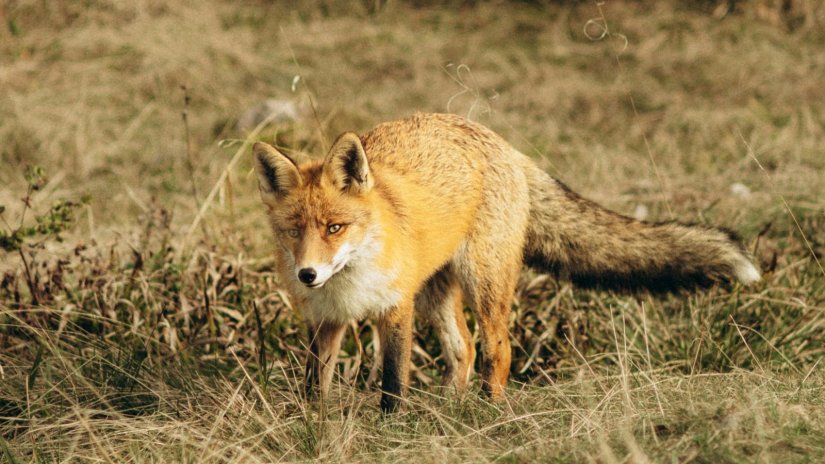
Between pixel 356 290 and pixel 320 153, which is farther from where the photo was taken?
pixel 320 153

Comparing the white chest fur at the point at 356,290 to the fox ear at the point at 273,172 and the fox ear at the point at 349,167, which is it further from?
the fox ear at the point at 273,172

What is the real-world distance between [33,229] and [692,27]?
8854 mm

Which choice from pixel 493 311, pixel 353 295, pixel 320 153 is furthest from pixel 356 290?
pixel 320 153

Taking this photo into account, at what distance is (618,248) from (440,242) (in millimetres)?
882

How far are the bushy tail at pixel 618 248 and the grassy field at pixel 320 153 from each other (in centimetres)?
34

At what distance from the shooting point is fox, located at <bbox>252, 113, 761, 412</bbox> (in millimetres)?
3381

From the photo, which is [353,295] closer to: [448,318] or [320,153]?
[448,318]

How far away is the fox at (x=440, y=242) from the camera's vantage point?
3.38 meters

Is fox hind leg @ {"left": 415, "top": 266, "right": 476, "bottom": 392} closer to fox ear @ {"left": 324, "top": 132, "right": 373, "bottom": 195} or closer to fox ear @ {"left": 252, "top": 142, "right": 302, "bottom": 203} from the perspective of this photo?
fox ear @ {"left": 324, "top": 132, "right": 373, "bottom": 195}

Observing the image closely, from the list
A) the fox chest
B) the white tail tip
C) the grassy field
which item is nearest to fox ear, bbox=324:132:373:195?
the fox chest

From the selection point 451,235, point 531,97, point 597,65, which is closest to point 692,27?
point 597,65

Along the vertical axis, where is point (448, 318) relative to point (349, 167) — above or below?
below

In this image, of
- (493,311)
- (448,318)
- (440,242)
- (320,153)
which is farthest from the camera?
(320,153)

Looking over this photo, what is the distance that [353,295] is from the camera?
3402 mm
